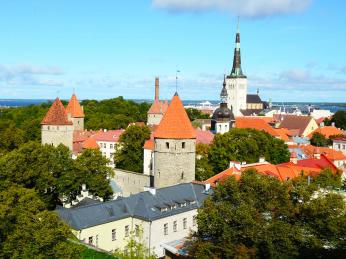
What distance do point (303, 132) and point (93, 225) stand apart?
224ft

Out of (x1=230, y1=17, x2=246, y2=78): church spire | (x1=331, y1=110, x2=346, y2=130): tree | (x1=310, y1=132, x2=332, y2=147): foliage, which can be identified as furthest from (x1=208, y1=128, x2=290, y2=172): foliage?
(x1=230, y1=17, x2=246, y2=78): church spire

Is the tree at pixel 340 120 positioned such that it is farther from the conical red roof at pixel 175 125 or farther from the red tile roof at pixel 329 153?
the conical red roof at pixel 175 125

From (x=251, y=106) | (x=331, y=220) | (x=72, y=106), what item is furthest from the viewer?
(x=251, y=106)

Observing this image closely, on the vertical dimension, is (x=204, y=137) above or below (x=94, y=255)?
above

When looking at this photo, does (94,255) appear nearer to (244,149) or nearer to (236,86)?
(244,149)

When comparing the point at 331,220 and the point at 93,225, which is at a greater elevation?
the point at 331,220

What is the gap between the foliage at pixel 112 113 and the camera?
8312 cm

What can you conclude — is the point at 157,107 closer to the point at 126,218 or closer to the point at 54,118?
the point at 54,118

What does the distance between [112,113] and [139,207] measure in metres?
70.4

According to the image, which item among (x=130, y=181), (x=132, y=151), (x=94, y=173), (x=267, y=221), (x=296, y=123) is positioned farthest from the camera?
(x=296, y=123)

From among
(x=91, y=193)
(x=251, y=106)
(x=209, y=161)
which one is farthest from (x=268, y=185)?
(x=251, y=106)

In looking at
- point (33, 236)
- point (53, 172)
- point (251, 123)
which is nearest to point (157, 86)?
point (251, 123)

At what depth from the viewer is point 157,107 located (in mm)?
80625

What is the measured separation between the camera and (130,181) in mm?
44312
